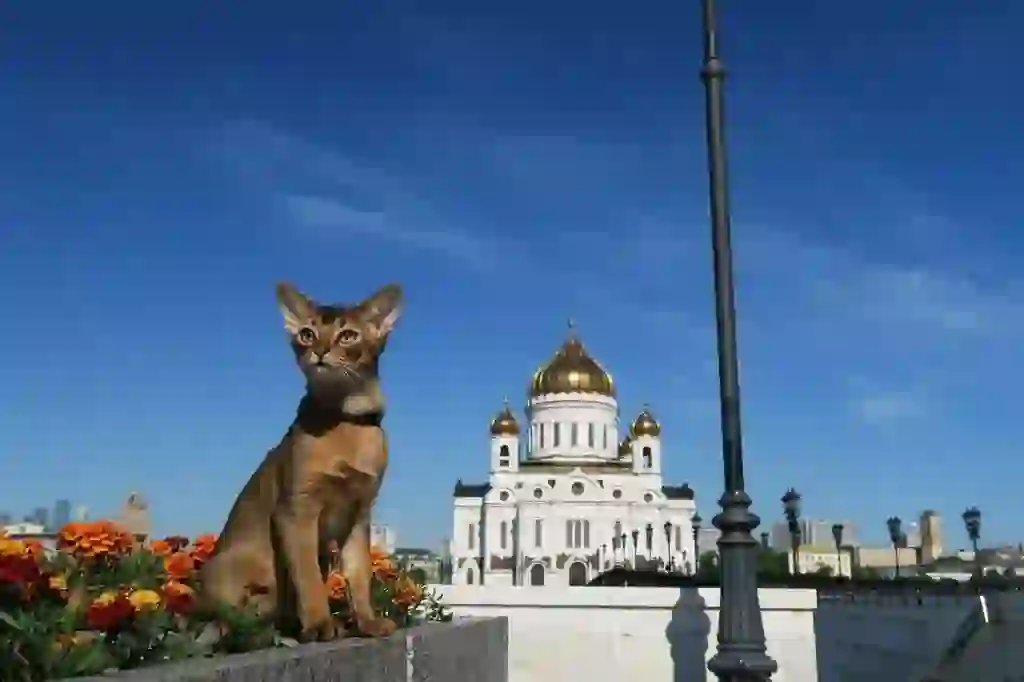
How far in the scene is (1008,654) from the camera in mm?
14531

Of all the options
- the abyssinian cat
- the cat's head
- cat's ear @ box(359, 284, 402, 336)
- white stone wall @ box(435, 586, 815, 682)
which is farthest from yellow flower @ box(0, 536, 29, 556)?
white stone wall @ box(435, 586, 815, 682)

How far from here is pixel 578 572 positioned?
57.8 meters

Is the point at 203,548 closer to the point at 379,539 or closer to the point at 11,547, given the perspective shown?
the point at 11,547

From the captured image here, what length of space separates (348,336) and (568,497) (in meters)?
56.1

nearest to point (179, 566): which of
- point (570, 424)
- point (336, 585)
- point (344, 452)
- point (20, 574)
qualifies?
point (336, 585)

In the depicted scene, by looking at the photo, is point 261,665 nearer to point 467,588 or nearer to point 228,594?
point 228,594

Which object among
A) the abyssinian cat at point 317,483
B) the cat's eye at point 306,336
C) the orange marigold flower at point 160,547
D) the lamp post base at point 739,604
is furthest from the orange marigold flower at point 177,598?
the lamp post base at point 739,604

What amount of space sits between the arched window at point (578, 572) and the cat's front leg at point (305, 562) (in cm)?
5476

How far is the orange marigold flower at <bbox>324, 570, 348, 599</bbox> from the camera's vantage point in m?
4.29

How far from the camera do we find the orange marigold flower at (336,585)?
14.1 feet

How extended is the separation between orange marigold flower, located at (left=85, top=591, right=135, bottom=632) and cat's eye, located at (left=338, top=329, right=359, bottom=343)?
1.36m

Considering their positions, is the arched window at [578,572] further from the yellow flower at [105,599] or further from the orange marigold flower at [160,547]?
the yellow flower at [105,599]

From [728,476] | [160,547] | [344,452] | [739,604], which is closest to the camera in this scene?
[344,452]

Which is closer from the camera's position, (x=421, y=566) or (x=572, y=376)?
(x=421, y=566)
